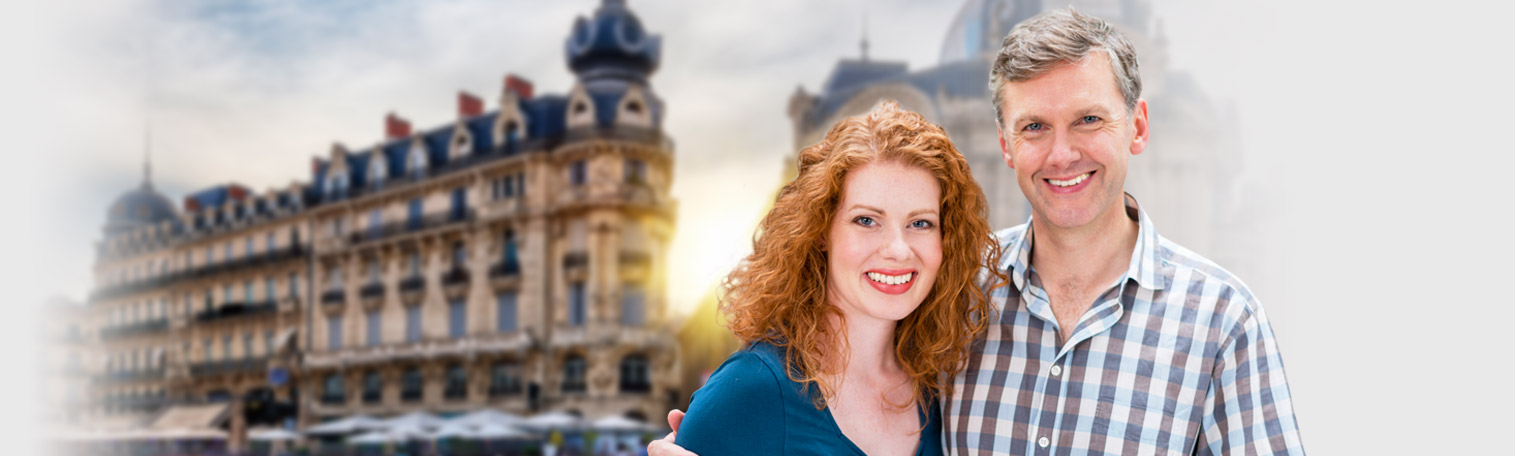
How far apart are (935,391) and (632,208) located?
11.7m

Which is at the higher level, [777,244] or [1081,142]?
[1081,142]

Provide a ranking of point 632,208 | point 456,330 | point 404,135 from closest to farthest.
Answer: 1. point 632,208
2. point 456,330
3. point 404,135

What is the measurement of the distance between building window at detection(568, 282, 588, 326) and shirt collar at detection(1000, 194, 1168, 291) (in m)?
11.6

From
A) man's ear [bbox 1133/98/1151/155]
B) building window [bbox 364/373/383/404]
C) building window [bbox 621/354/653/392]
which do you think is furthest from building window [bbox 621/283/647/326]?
man's ear [bbox 1133/98/1151/155]

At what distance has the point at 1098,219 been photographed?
1626 mm

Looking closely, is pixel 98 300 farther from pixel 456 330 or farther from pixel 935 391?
pixel 935 391

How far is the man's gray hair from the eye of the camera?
1525 mm

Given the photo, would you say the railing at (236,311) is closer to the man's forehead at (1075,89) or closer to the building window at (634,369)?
the building window at (634,369)

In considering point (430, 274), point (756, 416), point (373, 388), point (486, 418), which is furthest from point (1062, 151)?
point (373, 388)

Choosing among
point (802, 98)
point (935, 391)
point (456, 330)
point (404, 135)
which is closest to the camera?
point (935, 391)

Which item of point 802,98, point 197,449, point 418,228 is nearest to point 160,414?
point 197,449

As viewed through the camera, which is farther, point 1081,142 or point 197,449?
point 197,449

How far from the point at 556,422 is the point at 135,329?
992cm

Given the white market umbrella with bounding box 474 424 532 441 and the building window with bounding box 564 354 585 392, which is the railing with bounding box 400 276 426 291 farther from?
the building window with bounding box 564 354 585 392
